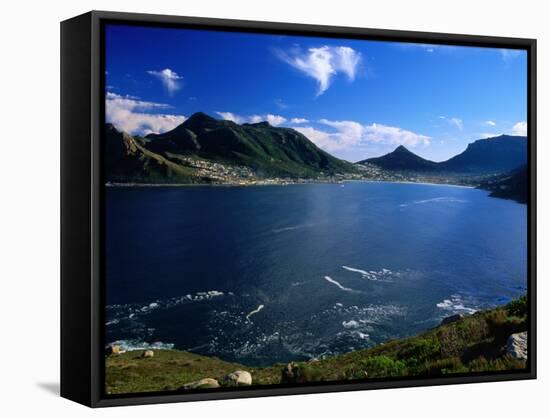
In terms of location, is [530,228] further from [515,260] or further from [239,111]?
[239,111]

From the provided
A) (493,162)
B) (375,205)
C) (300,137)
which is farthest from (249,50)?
(493,162)

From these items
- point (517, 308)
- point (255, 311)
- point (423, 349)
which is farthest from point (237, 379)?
point (517, 308)

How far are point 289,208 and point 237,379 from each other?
167 cm

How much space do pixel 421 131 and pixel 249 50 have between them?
2.01m

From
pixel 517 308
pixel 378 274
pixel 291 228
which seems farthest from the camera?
pixel 517 308

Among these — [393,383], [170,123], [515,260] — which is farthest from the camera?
[515,260]

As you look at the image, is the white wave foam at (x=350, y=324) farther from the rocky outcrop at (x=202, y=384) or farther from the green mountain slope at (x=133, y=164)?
the green mountain slope at (x=133, y=164)

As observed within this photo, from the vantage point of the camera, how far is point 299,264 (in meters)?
8.75

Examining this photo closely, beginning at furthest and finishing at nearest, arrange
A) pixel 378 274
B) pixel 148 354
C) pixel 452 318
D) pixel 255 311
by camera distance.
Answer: pixel 452 318 < pixel 378 274 < pixel 255 311 < pixel 148 354

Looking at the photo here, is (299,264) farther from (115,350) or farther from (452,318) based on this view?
(115,350)

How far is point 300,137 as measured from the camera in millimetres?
8922

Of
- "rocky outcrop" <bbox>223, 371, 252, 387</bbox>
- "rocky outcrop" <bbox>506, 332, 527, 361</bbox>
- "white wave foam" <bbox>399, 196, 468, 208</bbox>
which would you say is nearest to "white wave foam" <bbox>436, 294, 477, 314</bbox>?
"rocky outcrop" <bbox>506, 332, 527, 361</bbox>

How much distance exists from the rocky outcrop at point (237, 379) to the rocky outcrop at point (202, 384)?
97 mm

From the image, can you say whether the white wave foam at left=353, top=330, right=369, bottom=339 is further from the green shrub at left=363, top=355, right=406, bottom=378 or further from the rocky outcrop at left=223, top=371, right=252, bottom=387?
the rocky outcrop at left=223, top=371, right=252, bottom=387
